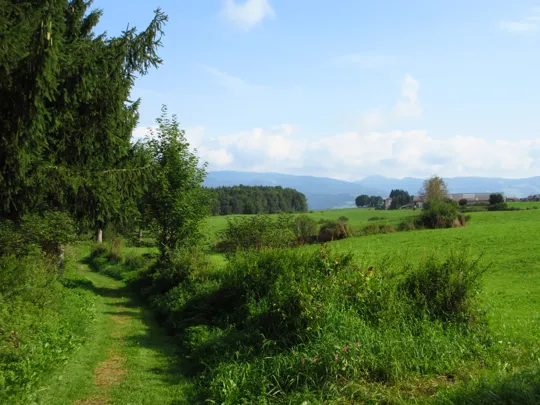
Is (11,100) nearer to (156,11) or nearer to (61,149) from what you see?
(61,149)

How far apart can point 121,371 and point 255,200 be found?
106 metres

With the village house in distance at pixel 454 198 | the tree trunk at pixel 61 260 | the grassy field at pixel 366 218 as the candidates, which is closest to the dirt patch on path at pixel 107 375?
the tree trunk at pixel 61 260

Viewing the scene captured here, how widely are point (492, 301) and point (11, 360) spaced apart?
43.8ft

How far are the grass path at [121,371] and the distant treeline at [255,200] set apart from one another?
88.3 metres

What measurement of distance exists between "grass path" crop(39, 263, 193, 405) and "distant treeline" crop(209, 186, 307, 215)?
8829 centimetres

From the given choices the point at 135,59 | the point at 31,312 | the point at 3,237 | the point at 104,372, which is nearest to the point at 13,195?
the point at 3,237

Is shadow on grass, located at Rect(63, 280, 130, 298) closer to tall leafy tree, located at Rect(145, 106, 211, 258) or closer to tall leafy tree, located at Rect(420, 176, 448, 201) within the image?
tall leafy tree, located at Rect(145, 106, 211, 258)

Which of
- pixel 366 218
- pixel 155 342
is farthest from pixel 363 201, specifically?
pixel 155 342

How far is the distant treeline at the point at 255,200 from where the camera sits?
110250 millimetres

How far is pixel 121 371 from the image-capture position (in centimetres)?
914

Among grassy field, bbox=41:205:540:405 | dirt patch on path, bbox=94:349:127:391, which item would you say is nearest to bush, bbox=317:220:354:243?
grassy field, bbox=41:205:540:405

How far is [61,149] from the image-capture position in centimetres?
1513

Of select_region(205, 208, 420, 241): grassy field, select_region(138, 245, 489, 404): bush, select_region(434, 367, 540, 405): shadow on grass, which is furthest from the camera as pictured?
select_region(205, 208, 420, 241): grassy field

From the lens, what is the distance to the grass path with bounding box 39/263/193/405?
7.65m
